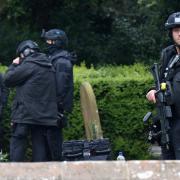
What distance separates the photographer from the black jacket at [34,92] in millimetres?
8203

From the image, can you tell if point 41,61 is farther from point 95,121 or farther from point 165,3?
point 165,3

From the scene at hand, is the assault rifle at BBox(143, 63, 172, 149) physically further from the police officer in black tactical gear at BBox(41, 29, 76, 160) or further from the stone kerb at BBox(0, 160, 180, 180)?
the police officer in black tactical gear at BBox(41, 29, 76, 160)

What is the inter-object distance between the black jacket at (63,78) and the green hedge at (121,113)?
47.0 inches

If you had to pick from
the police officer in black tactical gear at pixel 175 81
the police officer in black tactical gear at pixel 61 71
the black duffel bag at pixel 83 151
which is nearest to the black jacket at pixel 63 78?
the police officer in black tactical gear at pixel 61 71

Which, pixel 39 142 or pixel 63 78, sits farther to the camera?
pixel 39 142

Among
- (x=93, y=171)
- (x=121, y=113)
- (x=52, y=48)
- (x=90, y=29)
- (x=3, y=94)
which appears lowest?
(x=93, y=171)

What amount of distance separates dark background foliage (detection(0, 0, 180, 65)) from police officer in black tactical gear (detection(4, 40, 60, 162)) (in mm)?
8353

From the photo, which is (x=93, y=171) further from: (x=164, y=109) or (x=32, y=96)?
(x=32, y=96)

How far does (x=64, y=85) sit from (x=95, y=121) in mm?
1105

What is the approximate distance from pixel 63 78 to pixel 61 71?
9 cm

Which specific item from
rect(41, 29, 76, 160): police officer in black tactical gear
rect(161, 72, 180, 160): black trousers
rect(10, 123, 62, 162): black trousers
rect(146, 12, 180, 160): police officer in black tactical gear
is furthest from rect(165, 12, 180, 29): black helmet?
rect(10, 123, 62, 162): black trousers

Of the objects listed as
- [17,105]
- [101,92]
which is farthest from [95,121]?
[17,105]

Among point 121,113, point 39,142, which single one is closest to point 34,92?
point 39,142

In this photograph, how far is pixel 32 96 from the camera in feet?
27.0
